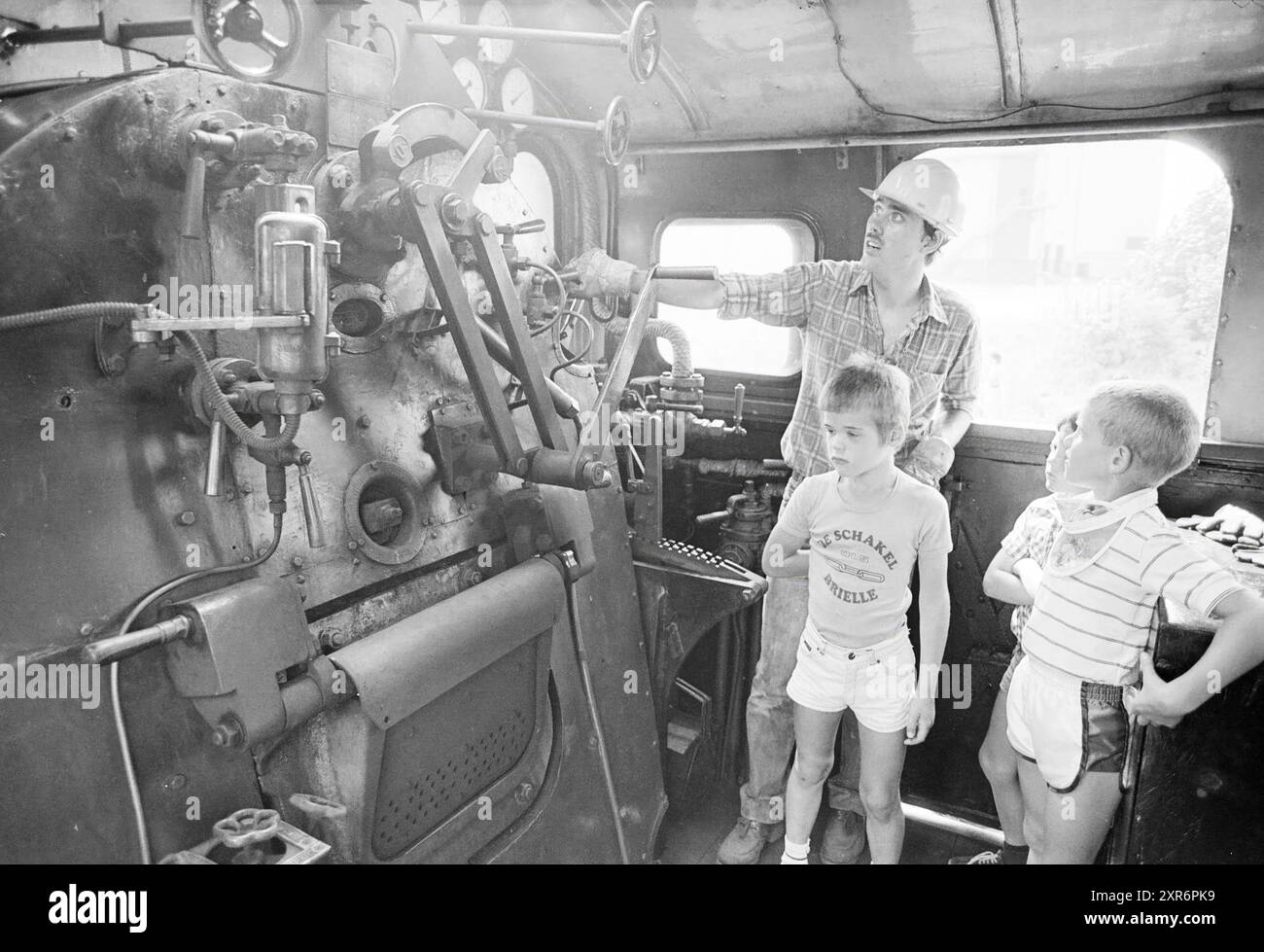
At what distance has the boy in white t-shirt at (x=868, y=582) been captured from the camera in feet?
6.97

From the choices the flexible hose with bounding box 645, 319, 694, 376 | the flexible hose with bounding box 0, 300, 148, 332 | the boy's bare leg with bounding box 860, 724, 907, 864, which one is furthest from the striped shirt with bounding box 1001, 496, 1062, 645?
the flexible hose with bounding box 0, 300, 148, 332

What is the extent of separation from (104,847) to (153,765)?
0.15 metres

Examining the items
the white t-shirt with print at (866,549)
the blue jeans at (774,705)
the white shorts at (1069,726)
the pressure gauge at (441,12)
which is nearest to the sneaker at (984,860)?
the blue jeans at (774,705)

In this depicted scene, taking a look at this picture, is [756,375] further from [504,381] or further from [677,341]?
[504,381]

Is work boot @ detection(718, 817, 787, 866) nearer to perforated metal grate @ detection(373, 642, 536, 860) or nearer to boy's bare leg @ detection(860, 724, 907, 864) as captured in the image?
boy's bare leg @ detection(860, 724, 907, 864)

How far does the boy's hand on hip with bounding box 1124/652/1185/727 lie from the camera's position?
1698 millimetres

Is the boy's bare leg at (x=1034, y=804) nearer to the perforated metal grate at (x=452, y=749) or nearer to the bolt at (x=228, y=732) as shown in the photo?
the perforated metal grate at (x=452, y=749)

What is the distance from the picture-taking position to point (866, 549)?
7.16 feet

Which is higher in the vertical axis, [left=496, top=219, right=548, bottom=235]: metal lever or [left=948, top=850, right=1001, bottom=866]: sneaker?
[left=496, top=219, right=548, bottom=235]: metal lever

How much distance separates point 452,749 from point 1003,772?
1.34m

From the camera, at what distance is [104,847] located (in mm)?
1580

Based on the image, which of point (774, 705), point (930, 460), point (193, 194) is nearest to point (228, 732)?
point (193, 194)
